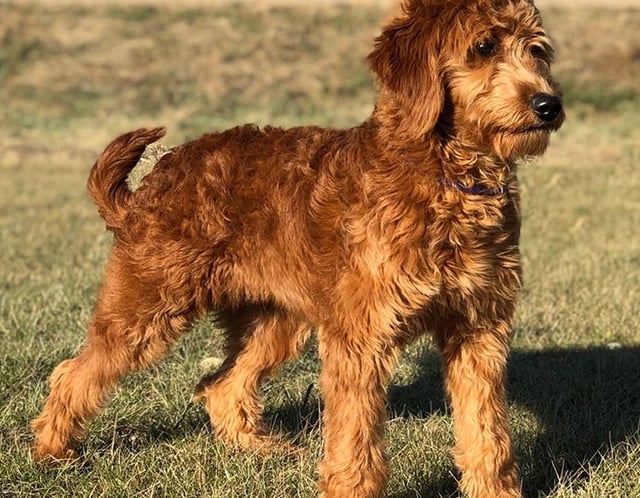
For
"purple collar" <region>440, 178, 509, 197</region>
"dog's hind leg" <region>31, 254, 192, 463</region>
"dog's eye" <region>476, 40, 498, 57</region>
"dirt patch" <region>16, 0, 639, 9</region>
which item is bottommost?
"dirt patch" <region>16, 0, 639, 9</region>

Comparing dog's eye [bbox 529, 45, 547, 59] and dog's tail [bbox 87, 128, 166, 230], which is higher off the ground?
dog's eye [bbox 529, 45, 547, 59]

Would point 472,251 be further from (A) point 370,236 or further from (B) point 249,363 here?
(B) point 249,363

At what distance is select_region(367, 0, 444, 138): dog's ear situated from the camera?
4.26 m

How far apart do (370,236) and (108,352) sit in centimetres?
170

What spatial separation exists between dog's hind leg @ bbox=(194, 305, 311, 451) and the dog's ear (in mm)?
1738

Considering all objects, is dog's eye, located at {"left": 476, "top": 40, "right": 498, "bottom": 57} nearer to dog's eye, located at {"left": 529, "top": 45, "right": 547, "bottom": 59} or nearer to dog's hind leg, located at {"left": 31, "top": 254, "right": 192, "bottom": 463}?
dog's eye, located at {"left": 529, "top": 45, "right": 547, "bottom": 59}

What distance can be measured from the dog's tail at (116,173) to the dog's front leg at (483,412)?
188 cm

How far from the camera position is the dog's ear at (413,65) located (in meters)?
4.26

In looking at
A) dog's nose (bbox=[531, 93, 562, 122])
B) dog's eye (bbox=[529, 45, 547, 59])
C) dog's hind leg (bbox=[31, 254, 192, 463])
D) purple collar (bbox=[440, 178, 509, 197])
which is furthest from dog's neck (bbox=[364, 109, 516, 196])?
dog's hind leg (bbox=[31, 254, 192, 463])

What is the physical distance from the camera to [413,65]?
4309 mm

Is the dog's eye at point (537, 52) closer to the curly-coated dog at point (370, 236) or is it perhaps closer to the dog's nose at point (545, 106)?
the curly-coated dog at point (370, 236)

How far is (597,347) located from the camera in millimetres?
7145

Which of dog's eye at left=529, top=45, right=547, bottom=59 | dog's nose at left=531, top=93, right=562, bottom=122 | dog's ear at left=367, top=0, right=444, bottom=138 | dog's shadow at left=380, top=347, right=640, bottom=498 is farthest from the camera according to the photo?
dog's shadow at left=380, top=347, right=640, bottom=498

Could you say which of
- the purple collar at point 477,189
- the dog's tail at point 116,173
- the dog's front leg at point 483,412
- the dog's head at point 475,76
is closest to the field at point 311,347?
the dog's front leg at point 483,412
